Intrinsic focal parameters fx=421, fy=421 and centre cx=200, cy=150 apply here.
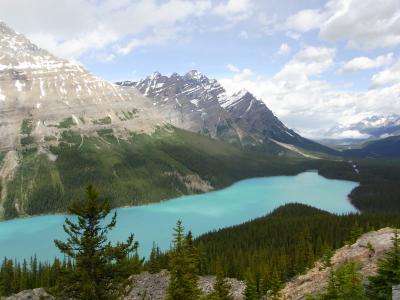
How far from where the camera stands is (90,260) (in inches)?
1218

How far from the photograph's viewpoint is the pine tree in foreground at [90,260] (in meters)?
30.7

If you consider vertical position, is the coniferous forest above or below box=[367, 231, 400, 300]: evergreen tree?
below

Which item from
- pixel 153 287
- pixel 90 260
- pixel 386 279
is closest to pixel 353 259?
pixel 386 279

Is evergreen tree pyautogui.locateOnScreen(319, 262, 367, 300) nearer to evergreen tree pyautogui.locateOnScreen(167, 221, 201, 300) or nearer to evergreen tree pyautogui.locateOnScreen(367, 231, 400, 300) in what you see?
evergreen tree pyautogui.locateOnScreen(367, 231, 400, 300)

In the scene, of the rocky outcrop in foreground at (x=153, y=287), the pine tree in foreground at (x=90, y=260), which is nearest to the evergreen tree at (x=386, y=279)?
the pine tree in foreground at (x=90, y=260)

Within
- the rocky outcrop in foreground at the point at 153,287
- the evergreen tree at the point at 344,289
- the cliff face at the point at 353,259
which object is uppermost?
the evergreen tree at the point at 344,289

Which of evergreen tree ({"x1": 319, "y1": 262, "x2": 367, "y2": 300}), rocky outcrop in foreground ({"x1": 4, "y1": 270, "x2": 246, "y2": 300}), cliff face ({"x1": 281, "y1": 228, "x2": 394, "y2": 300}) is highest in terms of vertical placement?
evergreen tree ({"x1": 319, "y1": 262, "x2": 367, "y2": 300})

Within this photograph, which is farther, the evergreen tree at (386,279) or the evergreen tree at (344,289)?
the evergreen tree at (386,279)

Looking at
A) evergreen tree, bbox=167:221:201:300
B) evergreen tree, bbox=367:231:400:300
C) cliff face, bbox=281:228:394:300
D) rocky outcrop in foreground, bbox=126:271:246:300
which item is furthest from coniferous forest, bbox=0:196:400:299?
rocky outcrop in foreground, bbox=126:271:246:300

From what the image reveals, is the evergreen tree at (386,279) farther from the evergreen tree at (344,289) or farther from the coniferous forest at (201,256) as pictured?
the evergreen tree at (344,289)

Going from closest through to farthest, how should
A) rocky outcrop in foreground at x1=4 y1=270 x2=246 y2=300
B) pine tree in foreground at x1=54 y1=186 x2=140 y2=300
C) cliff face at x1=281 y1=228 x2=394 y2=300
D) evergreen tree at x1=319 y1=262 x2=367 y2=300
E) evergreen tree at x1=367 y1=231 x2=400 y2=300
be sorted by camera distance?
evergreen tree at x1=319 y1=262 x2=367 y2=300
evergreen tree at x1=367 y1=231 x2=400 y2=300
pine tree in foreground at x1=54 y1=186 x2=140 y2=300
cliff face at x1=281 y1=228 x2=394 y2=300
rocky outcrop in foreground at x1=4 y1=270 x2=246 y2=300

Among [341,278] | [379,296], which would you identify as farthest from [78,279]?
[379,296]

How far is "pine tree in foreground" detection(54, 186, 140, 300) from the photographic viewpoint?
101 feet

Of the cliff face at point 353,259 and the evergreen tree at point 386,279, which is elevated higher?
the evergreen tree at point 386,279
